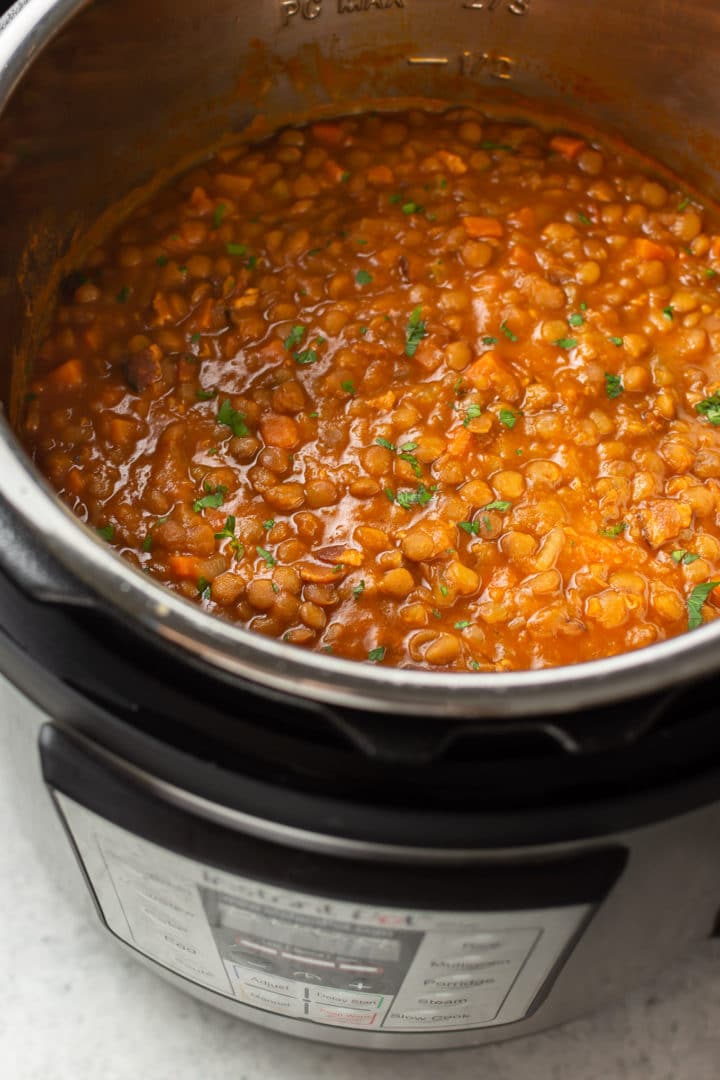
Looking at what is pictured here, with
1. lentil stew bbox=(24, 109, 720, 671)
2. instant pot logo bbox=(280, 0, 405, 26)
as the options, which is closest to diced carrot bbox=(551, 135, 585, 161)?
lentil stew bbox=(24, 109, 720, 671)

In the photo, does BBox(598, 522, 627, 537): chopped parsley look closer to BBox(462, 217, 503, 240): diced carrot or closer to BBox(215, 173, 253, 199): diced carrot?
BBox(462, 217, 503, 240): diced carrot

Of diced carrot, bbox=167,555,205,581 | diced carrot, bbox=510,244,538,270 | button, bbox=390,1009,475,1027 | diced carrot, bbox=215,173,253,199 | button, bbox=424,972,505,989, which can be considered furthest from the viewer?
diced carrot, bbox=215,173,253,199

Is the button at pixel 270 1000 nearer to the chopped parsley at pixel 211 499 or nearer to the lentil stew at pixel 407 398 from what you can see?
the lentil stew at pixel 407 398

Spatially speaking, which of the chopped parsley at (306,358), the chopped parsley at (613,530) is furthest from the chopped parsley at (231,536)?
the chopped parsley at (613,530)

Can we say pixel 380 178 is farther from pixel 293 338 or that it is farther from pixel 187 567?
pixel 187 567

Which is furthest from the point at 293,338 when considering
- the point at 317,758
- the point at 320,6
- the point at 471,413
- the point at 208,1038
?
the point at 208,1038

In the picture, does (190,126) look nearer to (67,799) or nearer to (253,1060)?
(67,799)

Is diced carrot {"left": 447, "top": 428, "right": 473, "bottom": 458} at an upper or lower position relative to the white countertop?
upper
